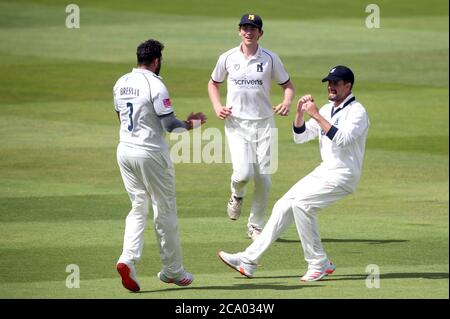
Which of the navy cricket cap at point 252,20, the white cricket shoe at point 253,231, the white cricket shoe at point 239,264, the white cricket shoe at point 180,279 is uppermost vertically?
the navy cricket cap at point 252,20

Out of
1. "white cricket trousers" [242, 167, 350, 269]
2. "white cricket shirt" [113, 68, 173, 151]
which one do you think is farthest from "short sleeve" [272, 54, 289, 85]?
"white cricket shirt" [113, 68, 173, 151]

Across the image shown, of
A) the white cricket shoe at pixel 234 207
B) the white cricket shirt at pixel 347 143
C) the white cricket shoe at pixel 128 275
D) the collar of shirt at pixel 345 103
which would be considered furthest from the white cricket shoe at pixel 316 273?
the white cricket shoe at pixel 234 207

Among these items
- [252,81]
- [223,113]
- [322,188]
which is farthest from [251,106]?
[322,188]

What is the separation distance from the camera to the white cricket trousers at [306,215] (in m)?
10.6

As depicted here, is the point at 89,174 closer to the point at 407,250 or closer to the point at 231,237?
the point at 231,237

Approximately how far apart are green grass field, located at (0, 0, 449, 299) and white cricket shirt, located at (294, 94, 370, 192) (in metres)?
1.03

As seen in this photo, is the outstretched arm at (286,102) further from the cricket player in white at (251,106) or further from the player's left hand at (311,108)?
the player's left hand at (311,108)

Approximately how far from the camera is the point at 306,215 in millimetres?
10594

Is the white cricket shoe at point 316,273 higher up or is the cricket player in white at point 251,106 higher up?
the cricket player in white at point 251,106

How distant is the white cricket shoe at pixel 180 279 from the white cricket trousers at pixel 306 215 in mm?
676

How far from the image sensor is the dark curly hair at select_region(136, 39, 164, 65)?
10.0 metres

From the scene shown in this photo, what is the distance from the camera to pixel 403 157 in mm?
17891

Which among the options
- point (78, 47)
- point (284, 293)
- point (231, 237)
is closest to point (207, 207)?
point (231, 237)

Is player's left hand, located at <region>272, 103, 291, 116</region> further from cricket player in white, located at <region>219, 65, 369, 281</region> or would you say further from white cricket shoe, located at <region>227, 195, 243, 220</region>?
white cricket shoe, located at <region>227, 195, 243, 220</region>
